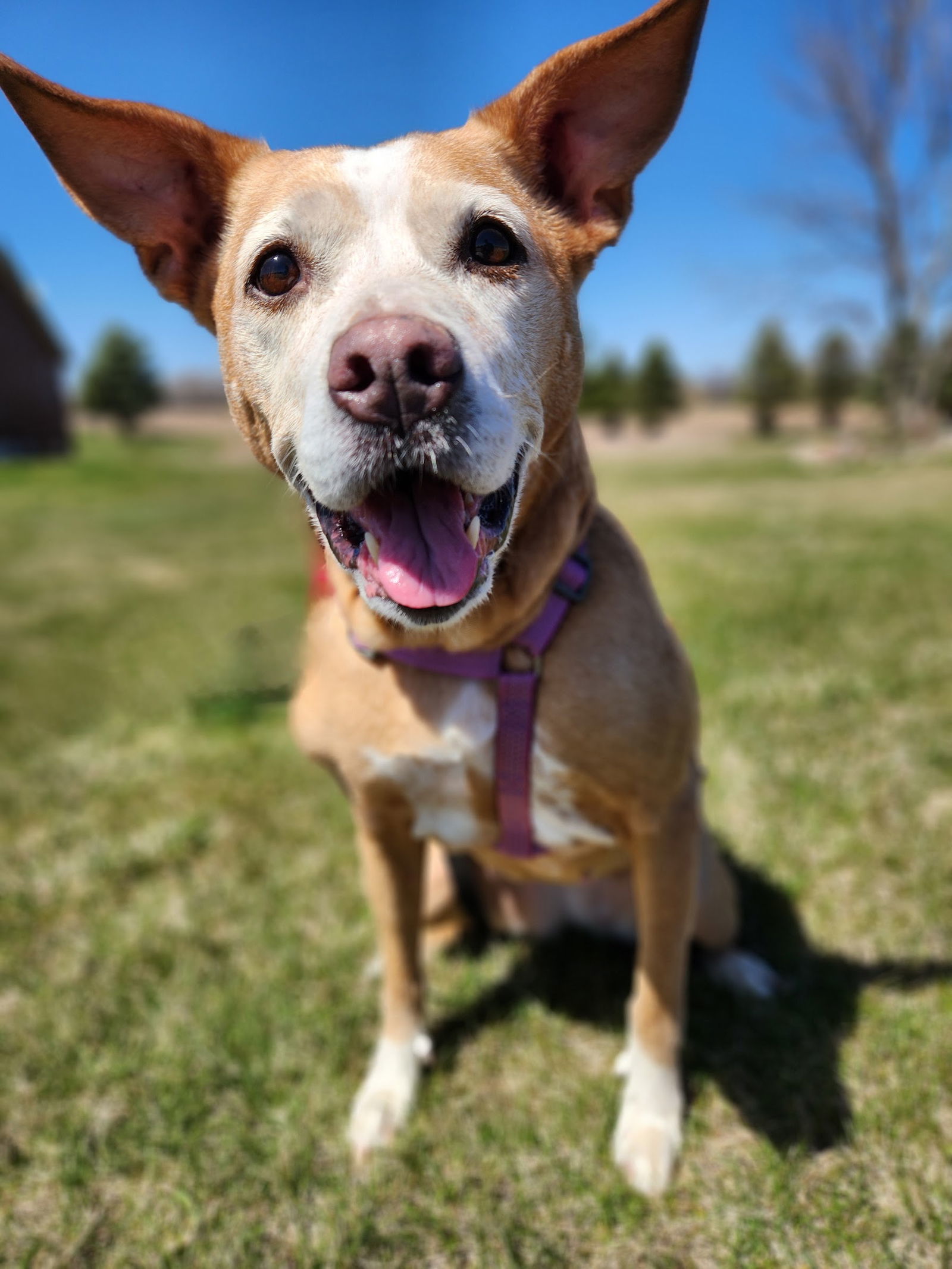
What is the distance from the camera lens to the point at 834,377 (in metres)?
52.4

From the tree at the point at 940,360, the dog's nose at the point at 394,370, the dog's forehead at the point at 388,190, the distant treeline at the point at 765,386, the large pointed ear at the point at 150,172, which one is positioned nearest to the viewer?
the dog's nose at the point at 394,370

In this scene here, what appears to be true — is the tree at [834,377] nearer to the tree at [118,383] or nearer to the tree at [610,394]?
the tree at [610,394]

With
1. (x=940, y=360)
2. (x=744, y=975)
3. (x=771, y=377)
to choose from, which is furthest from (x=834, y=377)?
(x=744, y=975)

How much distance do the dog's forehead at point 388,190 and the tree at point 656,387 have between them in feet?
191

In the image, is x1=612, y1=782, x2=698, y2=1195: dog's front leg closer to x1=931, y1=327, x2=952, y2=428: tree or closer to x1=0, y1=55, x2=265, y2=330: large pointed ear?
x1=0, y1=55, x2=265, y2=330: large pointed ear

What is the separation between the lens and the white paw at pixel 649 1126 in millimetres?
2139

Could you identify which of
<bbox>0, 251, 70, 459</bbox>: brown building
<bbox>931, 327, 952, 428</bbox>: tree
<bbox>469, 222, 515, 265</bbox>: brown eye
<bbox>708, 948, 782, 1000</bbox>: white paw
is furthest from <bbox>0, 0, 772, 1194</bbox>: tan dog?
<bbox>0, 251, 70, 459</bbox>: brown building

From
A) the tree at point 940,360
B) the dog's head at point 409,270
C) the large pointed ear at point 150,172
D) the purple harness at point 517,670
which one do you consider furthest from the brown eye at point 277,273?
the tree at point 940,360

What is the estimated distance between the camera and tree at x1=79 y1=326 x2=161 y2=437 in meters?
54.2

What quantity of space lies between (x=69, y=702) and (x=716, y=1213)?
5183 mm

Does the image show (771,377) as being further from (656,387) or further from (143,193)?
(143,193)

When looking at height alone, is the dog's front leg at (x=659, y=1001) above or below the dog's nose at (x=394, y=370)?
below

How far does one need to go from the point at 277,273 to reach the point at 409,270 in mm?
330

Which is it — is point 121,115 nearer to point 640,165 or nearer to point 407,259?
point 407,259
